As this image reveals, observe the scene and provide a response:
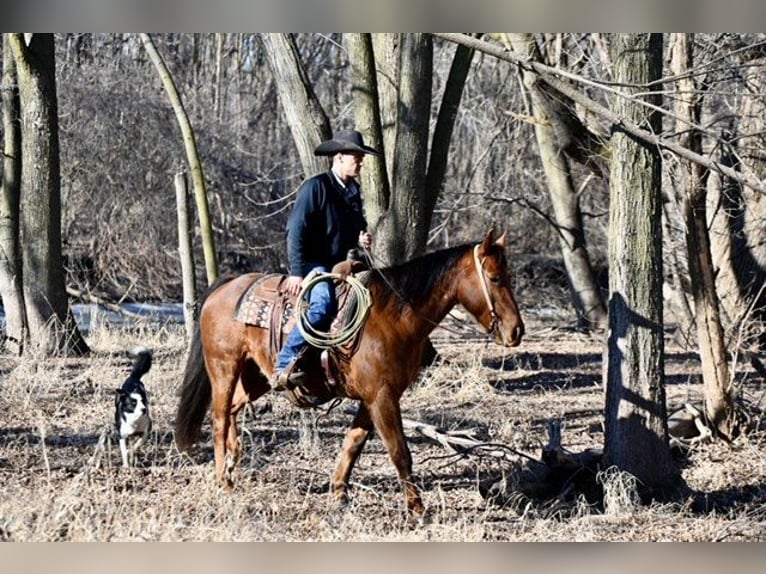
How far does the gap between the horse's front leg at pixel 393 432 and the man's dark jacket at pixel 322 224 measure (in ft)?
3.47

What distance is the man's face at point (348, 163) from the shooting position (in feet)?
27.2

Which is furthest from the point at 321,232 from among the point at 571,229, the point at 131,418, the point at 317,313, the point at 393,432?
the point at 571,229

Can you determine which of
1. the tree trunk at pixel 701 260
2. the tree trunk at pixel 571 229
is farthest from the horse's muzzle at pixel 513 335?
the tree trunk at pixel 571 229

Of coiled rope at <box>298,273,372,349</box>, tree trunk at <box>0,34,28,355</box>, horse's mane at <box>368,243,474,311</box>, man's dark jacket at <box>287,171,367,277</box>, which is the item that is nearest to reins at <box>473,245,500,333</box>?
horse's mane at <box>368,243,474,311</box>

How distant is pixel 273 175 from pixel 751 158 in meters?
13.5

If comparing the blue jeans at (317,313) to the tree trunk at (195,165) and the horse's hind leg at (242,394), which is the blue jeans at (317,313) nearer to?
the horse's hind leg at (242,394)

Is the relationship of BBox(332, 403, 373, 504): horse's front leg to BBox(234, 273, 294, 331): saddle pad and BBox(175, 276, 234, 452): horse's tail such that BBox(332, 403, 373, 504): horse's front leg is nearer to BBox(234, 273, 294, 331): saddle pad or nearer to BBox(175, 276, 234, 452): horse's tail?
BBox(234, 273, 294, 331): saddle pad

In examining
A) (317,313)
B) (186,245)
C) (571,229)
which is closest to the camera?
(317,313)

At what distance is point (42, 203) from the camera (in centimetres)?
1474

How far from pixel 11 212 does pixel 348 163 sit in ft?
27.5

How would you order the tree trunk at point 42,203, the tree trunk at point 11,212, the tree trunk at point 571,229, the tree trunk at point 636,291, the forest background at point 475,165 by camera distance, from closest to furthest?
the tree trunk at point 636,291 < the forest background at point 475,165 < the tree trunk at point 42,203 < the tree trunk at point 11,212 < the tree trunk at point 571,229

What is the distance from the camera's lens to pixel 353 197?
8.42 m

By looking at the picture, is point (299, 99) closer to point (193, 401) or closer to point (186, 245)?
point (186, 245)

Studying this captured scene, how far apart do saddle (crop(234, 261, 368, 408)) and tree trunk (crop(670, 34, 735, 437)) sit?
3.25 m
